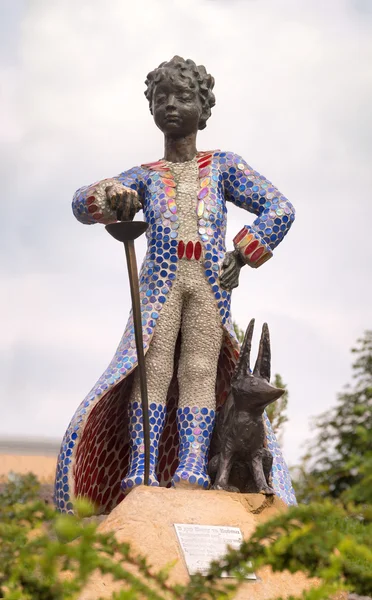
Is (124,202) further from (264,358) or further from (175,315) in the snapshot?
(264,358)

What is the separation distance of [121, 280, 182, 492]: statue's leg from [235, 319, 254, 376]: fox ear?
41cm

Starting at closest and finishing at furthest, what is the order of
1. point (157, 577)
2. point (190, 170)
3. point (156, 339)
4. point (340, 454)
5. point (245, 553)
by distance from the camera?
point (157, 577) < point (245, 553) < point (156, 339) < point (190, 170) < point (340, 454)

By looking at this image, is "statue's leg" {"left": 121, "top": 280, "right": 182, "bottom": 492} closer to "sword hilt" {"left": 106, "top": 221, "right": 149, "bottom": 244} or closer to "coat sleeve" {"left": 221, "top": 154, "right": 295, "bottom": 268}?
"coat sleeve" {"left": 221, "top": 154, "right": 295, "bottom": 268}

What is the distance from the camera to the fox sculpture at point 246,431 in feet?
14.3

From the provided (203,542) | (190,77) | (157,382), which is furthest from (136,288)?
(190,77)

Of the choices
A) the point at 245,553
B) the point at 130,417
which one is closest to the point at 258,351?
the point at 130,417

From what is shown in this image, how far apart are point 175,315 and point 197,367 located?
1.05ft

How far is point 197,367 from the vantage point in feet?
15.1

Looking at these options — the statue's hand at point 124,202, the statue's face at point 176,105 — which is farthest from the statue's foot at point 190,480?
the statue's face at point 176,105

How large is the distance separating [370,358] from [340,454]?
124 centimetres

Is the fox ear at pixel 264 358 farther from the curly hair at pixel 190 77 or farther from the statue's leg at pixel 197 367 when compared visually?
the curly hair at pixel 190 77

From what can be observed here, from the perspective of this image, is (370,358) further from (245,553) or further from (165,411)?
(245,553)

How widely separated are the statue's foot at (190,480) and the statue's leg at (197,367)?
0.05 meters

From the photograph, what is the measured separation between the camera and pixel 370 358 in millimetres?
9898
